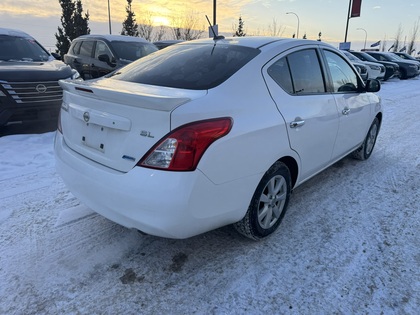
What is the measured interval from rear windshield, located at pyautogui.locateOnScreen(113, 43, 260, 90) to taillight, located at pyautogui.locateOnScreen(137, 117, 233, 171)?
488mm

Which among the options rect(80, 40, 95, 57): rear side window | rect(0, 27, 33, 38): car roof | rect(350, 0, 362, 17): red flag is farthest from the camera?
rect(350, 0, 362, 17): red flag

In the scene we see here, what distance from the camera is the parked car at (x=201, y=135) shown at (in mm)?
2041

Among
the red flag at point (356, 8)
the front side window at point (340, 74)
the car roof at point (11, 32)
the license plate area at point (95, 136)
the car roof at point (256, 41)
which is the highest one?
the red flag at point (356, 8)

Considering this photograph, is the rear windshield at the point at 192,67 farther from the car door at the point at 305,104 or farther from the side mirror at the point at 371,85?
the side mirror at the point at 371,85

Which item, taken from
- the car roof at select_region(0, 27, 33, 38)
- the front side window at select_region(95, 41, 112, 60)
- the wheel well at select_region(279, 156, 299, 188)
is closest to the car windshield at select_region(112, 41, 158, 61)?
the front side window at select_region(95, 41, 112, 60)

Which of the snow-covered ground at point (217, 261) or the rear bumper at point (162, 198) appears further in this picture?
the snow-covered ground at point (217, 261)

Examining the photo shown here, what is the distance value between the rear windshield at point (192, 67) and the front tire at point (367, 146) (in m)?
2.71

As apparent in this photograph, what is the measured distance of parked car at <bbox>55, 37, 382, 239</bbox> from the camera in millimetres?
2041

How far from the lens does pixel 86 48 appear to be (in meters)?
9.44

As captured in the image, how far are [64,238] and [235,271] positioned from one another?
1.49 m

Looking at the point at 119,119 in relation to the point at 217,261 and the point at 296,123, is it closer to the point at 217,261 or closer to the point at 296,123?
the point at 217,261

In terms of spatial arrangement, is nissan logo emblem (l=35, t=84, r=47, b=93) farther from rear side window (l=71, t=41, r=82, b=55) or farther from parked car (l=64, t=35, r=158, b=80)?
rear side window (l=71, t=41, r=82, b=55)

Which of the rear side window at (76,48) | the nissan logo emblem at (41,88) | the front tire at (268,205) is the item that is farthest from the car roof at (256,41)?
the rear side window at (76,48)

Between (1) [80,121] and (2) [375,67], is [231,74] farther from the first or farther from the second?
(2) [375,67]
